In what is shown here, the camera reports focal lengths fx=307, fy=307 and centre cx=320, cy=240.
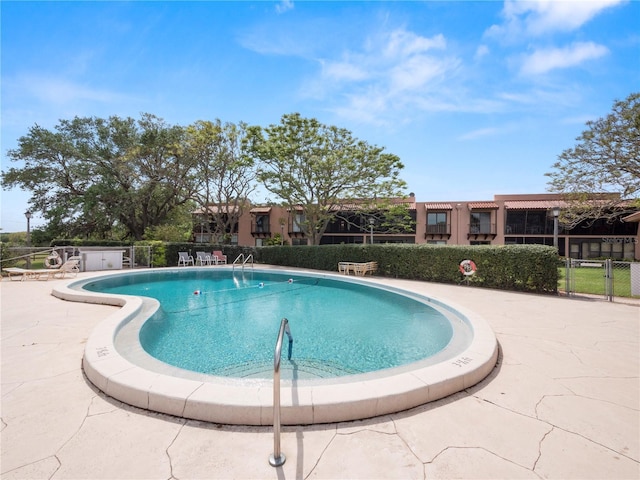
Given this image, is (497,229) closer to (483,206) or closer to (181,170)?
(483,206)

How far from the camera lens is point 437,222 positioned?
31859 mm

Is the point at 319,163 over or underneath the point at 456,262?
over

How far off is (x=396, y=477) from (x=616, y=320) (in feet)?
23.3

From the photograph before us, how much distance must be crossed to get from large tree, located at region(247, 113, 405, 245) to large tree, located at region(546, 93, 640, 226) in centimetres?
871

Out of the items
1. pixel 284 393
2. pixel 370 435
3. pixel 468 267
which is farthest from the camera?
pixel 468 267

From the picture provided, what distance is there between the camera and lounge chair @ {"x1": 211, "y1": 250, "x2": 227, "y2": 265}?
→ 20.5 m

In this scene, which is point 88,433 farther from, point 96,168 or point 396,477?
point 96,168

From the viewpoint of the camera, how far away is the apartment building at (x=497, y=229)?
28.0 metres

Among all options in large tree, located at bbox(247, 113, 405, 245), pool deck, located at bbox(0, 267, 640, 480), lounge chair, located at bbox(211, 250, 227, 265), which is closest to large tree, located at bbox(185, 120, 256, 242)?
large tree, located at bbox(247, 113, 405, 245)

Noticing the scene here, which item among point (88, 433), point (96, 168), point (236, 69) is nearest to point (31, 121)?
point (96, 168)

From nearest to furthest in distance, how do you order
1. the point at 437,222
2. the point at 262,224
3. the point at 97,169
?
the point at 97,169 < the point at 437,222 < the point at 262,224

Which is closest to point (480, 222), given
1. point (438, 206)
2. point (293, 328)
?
point (438, 206)

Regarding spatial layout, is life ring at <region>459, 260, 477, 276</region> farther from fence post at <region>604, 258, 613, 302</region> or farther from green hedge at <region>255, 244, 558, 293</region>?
fence post at <region>604, 258, 613, 302</region>

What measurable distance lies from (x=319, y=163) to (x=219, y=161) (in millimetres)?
8244
